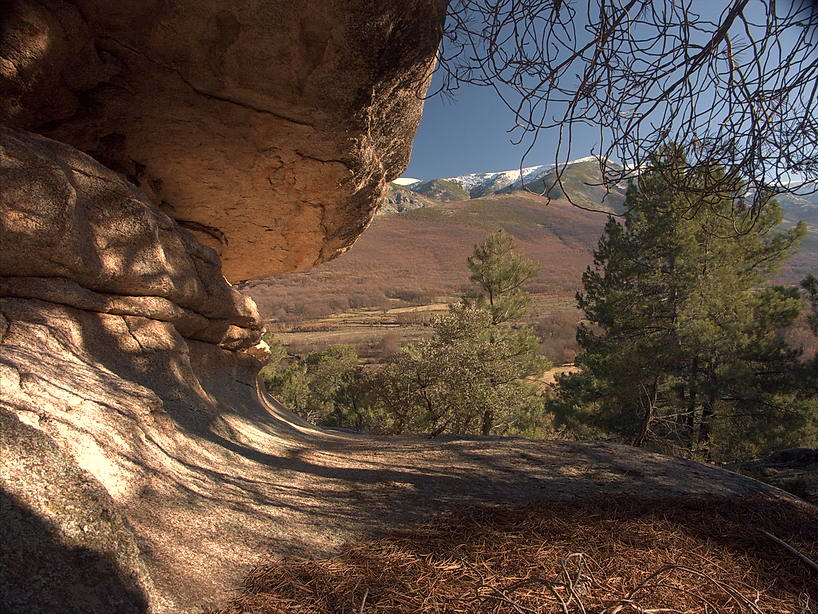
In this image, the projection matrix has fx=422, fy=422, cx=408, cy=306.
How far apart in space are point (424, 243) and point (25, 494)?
84084mm

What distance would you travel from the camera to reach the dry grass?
159 centimetres

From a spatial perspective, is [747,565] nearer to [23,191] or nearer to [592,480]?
[592,480]

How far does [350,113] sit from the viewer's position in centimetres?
413

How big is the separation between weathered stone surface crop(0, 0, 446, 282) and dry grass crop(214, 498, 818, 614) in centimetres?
369

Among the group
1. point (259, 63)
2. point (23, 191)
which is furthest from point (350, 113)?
point (23, 191)

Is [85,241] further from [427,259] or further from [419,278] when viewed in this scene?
[427,259]

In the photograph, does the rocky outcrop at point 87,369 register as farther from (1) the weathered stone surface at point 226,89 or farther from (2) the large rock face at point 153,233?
(1) the weathered stone surface at point 226,89

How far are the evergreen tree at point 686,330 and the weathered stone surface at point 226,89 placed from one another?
292 inches

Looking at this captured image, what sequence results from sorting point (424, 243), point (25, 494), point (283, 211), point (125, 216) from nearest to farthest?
point (25, 494) < point (125, 216) < point (283, 211) < point (424, 243)

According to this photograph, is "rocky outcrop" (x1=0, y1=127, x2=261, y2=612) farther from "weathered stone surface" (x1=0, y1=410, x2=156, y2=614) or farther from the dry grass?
the dry grass

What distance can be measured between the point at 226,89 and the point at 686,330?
34.9 ft

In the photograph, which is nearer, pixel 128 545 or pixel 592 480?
pixel 128 545

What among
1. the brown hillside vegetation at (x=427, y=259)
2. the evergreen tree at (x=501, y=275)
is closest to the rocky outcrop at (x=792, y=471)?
the evergreen tree at (x=501, y=275)

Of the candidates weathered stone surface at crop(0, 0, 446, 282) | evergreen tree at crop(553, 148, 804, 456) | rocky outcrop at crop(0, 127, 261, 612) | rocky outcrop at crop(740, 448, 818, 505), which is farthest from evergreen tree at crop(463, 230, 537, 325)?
rocky outcrop at crop(0, 127, 261, 612)
